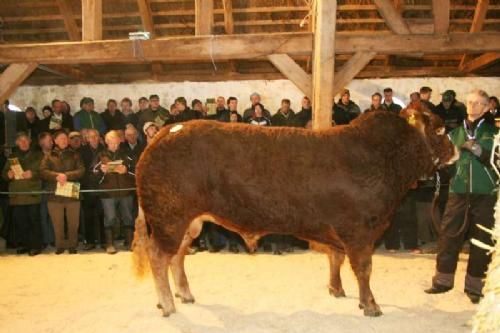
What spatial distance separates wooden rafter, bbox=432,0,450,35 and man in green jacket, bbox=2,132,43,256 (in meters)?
6.63

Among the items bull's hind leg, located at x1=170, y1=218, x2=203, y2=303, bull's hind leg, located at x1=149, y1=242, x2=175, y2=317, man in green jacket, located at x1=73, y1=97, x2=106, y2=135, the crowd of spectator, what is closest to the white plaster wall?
man in green jacket, located at x1=73, y1=97, x2=106, y2=135

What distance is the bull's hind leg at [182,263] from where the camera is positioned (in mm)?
4555

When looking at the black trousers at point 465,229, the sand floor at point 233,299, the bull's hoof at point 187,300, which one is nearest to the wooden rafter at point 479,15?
the sand floor at point 233,299

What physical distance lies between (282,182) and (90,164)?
4.59 m

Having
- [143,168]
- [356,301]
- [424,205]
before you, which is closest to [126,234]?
[143,168]

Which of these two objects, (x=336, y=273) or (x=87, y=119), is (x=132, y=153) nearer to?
(x=87, y=119)

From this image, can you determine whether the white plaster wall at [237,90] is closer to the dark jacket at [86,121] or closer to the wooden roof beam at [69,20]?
the wooden roof beam at [69,20]

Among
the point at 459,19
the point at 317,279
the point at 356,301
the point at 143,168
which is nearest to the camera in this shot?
the point at 143,168

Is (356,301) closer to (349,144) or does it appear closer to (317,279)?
(317,279)

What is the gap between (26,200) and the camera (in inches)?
283

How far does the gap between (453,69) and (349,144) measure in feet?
25.2

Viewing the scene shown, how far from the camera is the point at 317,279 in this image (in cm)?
533

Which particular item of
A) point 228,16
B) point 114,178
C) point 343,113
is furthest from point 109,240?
point 228,16

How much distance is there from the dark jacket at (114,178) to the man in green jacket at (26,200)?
1.03m
